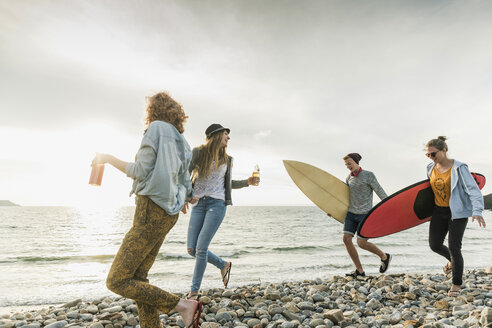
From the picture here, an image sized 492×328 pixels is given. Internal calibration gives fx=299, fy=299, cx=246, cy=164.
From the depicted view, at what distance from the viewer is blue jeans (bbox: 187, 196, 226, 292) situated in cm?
358

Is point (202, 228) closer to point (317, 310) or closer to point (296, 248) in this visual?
point (317, 310)

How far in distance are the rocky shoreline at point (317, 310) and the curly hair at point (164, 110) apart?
6.95 ft

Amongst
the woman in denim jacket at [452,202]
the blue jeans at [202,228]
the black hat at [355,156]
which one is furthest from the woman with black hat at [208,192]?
the woman in denim jacket at [452,202]

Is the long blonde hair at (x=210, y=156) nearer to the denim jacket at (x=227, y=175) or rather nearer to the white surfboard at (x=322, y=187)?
the denim jacket at (x=227, y=175)

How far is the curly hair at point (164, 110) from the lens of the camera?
2486 mm

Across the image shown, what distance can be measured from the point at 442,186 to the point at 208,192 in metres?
3.25

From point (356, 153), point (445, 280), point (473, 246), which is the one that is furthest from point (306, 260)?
point (473, 246)

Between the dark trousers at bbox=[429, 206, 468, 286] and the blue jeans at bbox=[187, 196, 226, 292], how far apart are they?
10.1ft

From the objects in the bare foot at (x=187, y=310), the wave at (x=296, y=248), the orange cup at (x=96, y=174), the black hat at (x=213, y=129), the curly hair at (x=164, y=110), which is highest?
the black hat at (x=213, y=129)

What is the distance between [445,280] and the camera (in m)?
5.71

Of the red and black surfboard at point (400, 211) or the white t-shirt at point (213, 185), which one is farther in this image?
the red and black surfboard at point (400, 211)

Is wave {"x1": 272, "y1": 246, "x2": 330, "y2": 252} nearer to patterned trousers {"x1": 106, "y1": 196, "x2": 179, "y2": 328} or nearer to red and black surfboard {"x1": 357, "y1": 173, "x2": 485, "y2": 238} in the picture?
red and black surfboard {"x1": 357, "y1": 173, "x2": 485, "y2": 238}

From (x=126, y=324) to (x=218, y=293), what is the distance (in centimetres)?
131

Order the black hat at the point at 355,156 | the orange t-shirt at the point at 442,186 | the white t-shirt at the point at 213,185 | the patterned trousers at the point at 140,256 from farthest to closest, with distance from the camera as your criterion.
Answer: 1. the black hat at the point at 355,156
2. the orange t-shirt at the point at 442,186
3. the white t-shirt at the point at 213,185
4. the patterned trousers at the point at 140,256
